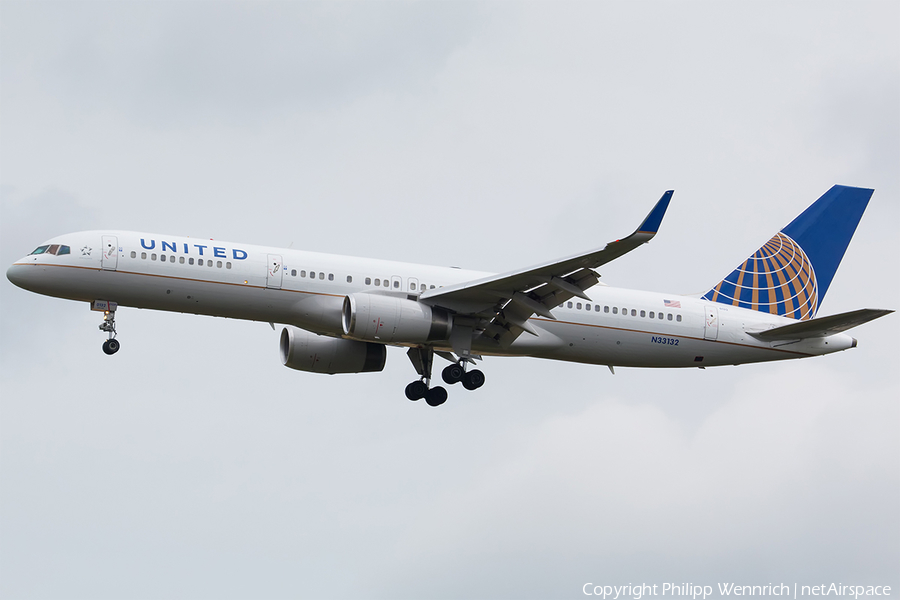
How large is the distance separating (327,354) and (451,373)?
463 cm

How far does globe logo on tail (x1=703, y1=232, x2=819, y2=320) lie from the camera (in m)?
41.6

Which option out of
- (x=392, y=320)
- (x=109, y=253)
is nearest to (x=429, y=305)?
(x=392, y=320)

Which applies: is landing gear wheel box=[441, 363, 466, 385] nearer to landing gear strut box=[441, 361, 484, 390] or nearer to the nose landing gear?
landing gear strut box=[441, 361, 484, 390]

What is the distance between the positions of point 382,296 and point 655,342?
968 centimetres

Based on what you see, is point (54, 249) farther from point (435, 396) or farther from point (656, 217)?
point (656, 217)

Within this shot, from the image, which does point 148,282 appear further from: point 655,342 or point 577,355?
point 655,342

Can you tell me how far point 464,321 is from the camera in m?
36.4

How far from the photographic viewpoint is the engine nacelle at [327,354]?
39812mm

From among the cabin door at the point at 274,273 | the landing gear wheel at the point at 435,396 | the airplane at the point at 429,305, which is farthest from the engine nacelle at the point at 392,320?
the landing gear wheel at the point at 435,396

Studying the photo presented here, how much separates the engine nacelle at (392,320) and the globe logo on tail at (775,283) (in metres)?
11.1

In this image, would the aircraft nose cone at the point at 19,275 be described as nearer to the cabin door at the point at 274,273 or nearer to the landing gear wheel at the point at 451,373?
the cabin door at the point at 274,273

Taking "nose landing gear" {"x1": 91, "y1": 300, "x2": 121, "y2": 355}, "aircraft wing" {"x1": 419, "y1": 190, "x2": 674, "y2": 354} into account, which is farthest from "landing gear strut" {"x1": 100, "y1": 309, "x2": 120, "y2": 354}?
"aircraft wing" {"x1": 419, "y1": 190, "x2": 674, "y2": 354}

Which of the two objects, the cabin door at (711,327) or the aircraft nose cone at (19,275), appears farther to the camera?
the cabin door at (711,327)

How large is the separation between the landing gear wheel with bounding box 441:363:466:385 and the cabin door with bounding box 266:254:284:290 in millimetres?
6268
